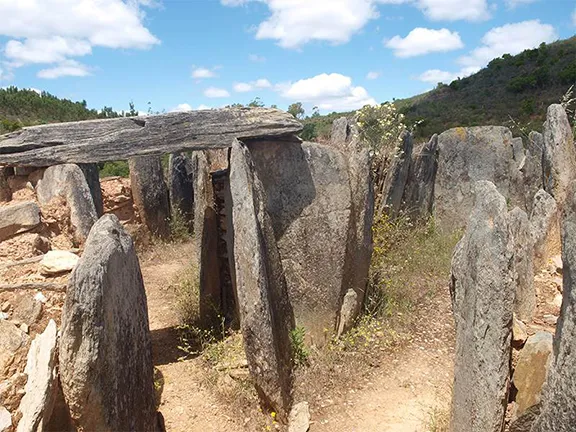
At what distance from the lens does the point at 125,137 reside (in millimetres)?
4504

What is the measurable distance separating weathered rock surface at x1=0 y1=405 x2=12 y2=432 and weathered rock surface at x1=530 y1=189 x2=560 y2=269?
4112mm

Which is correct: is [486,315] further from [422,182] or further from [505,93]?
[505,93]

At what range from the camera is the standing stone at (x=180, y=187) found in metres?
9.25

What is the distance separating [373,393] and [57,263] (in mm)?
2983

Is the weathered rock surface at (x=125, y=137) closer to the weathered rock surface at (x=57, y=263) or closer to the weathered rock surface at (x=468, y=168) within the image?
the weathered rock surface at (x=57, y=263)

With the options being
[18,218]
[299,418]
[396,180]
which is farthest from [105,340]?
[396,180]

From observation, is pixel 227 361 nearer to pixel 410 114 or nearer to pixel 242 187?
pixel 242 187

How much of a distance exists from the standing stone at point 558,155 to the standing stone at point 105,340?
4.48 meters

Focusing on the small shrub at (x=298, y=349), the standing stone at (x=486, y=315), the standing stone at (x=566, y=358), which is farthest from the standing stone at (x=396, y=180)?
the standing stone at (x=566, y=358)

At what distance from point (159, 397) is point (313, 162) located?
105 inches

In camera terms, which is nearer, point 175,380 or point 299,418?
point 299,418

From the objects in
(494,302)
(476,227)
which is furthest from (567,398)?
(476,227)

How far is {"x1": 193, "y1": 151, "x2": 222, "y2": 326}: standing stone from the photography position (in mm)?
5559

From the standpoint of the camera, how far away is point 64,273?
3900 mm
